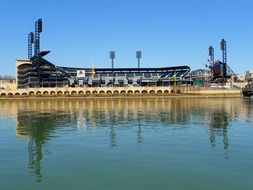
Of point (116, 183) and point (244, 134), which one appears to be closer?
point (116, 183)

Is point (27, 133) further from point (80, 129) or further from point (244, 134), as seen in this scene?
point (244, 134)

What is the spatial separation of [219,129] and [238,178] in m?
26.1

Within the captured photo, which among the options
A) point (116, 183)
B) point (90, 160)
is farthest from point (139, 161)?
point (116, 183)

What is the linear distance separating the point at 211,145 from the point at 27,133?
22432mm

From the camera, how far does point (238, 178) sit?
73.9 ft

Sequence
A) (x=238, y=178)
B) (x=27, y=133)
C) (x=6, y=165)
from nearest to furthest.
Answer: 1. (x=238, y=178)
2. (x=6, y=165)
3. (x=27, y=133)

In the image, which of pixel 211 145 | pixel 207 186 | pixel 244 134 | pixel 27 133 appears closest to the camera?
pixel 207 186

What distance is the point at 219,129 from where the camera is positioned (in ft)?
158

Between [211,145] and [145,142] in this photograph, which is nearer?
[211,145]

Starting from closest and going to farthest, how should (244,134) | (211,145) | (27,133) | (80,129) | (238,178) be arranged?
(238,178)
(211,145)
(244,134)
(27,133)
(80,129)

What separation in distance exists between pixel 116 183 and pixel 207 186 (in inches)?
196

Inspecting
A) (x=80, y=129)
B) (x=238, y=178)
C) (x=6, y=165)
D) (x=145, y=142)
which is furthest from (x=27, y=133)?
(x=238, y=178)

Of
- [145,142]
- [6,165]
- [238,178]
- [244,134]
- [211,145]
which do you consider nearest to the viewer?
[238,178]

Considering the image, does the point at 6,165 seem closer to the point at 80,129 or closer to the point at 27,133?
the point at 27,133
